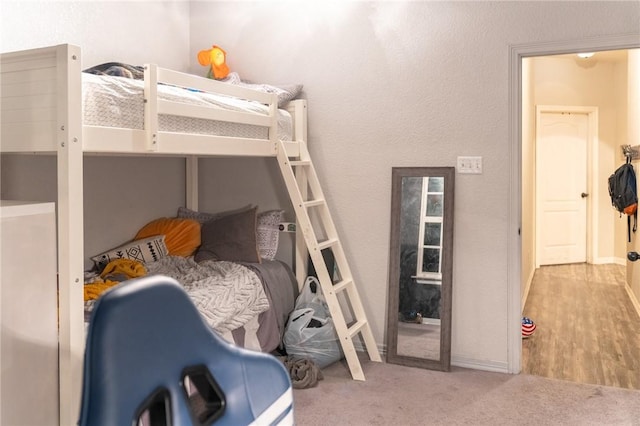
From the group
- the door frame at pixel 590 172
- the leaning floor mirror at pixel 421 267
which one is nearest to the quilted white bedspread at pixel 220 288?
the leaning floor mirror at pixel 421 267

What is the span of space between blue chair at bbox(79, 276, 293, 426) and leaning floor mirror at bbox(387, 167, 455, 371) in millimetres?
2190

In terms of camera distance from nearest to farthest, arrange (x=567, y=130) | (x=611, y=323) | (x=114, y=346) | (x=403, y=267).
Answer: (x=114, y=346)
(x=403, y=267)
(x=611, y=323)
(x=567, y=130)

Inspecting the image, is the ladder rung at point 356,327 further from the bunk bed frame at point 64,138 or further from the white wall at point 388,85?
the bunk bed frame at point 64,138

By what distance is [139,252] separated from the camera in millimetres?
3367

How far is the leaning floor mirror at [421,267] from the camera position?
3.35 meters

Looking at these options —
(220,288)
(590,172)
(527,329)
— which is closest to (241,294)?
(220,288)

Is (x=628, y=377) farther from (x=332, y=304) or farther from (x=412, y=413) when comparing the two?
(x=332, y=304)

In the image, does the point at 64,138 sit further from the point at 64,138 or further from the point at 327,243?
the point at 327,243

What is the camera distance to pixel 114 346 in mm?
1053

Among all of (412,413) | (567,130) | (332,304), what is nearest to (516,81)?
(332,304)

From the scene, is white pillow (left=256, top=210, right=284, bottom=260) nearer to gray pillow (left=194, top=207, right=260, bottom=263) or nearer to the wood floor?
gray pillow (left=194, top=207, right=260, bottom=263)

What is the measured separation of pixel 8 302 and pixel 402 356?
7.45ft

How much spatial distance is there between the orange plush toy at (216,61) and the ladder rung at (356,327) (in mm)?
1849

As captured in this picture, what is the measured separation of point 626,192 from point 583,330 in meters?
A: 1.99
